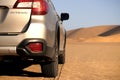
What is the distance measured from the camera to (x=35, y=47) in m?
7.12

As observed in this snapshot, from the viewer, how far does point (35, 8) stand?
23.8 feet

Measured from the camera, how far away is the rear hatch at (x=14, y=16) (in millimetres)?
7090

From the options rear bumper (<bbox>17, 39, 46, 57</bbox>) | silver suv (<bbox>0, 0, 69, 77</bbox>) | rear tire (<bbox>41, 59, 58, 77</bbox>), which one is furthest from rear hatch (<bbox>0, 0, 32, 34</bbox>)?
rear tire (<bbox>41, 59, 58, 77</bbox>)

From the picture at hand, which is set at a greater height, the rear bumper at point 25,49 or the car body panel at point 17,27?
the car body panel at point 17,27

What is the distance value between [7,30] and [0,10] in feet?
1.34

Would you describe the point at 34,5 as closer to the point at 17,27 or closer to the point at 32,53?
the point at 17,27

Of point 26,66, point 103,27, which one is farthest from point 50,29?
point 103,27

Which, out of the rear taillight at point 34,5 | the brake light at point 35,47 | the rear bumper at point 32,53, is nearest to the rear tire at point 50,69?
the rear bumper at point 32,53

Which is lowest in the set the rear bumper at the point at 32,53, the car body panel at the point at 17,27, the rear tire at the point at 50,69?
the rear tire at the point at 50,69

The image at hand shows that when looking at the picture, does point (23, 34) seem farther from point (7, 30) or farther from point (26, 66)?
point (26, 66)

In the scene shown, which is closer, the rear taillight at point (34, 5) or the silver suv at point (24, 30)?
the silver suv at point (24, 30)

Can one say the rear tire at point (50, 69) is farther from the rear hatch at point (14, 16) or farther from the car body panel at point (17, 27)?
the rear hatch at point (14, 16)

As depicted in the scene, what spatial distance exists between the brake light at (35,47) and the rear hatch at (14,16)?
0.32 m

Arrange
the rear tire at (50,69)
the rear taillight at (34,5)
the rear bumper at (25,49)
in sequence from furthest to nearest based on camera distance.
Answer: the rear tire at (50,69) < the rear taillight at (34,5) < the rear bumper at (25,49)
